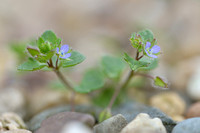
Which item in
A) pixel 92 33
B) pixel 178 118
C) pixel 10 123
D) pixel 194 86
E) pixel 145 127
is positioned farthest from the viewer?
pixel 92 33

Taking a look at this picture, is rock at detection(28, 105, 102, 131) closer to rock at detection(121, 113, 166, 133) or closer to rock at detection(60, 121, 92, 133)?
rock at detection(60, 121, 92, 133)

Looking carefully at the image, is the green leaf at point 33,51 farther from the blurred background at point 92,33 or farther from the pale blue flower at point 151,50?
the blurred background at point 92,33

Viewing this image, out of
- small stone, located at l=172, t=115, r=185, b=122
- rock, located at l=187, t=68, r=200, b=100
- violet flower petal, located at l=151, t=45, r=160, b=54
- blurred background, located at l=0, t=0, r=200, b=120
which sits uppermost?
blurred background, located at l=0, t=0, r=200, b=120

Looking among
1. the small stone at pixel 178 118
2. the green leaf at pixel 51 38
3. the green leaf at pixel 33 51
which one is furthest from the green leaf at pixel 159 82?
the green leaf at pixel 33 51

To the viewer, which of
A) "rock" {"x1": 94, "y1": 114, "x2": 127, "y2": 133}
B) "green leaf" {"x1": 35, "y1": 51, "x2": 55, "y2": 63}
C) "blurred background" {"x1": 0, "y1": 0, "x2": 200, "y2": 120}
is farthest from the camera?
"blurred background" {"x1": 0, "y1": 0, "x2": 200, "y2": 120}

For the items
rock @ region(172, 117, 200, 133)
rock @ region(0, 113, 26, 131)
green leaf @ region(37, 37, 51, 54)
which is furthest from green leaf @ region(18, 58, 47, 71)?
rock @ region(172, 117, 200, 133)

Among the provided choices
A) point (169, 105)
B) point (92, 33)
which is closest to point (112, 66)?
point (169, 105)

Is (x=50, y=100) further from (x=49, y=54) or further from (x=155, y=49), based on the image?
(x=155, y=49)
